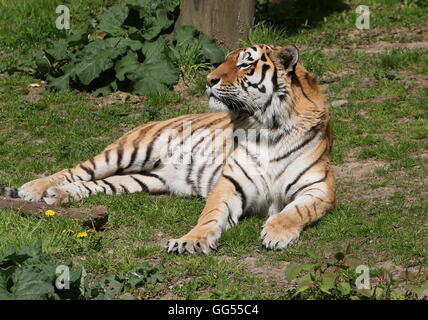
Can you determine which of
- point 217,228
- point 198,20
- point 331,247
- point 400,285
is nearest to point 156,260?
point 217,228

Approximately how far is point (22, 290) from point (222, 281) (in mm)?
1355

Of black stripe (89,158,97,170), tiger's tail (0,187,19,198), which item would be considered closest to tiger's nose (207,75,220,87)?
black stripe (89,158,97,170)

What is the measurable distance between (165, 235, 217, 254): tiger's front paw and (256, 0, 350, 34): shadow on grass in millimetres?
5815

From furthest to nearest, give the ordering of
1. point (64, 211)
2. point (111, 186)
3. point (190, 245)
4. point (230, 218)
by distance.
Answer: point (111, 186)
point (230, 218)
point (64, 211)
point (190, 245)

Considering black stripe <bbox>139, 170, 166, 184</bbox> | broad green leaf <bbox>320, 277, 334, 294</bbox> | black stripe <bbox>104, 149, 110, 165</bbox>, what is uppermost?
broad green leaf <bbox>320, 277, 334, 294</bbox>

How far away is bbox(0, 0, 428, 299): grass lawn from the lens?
584cm

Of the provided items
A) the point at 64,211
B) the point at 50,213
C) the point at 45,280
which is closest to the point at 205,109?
the point at 64,211

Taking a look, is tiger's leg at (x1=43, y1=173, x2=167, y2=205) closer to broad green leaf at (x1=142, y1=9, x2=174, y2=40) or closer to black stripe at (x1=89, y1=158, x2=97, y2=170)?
black stripe at (x1=89, y1=158, x2=97, y2=170)

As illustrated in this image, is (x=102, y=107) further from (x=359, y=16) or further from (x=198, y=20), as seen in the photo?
(x=359, y=16)

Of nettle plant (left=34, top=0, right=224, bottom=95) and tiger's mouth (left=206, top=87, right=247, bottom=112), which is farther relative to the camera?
nettle plant (left=34, top=0, right=224, bottom=95)

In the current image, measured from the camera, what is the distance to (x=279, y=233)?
6.21m

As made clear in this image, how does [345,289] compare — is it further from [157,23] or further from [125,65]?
[157,23]

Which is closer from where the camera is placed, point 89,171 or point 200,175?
point 200,175

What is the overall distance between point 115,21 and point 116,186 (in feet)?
10.5
